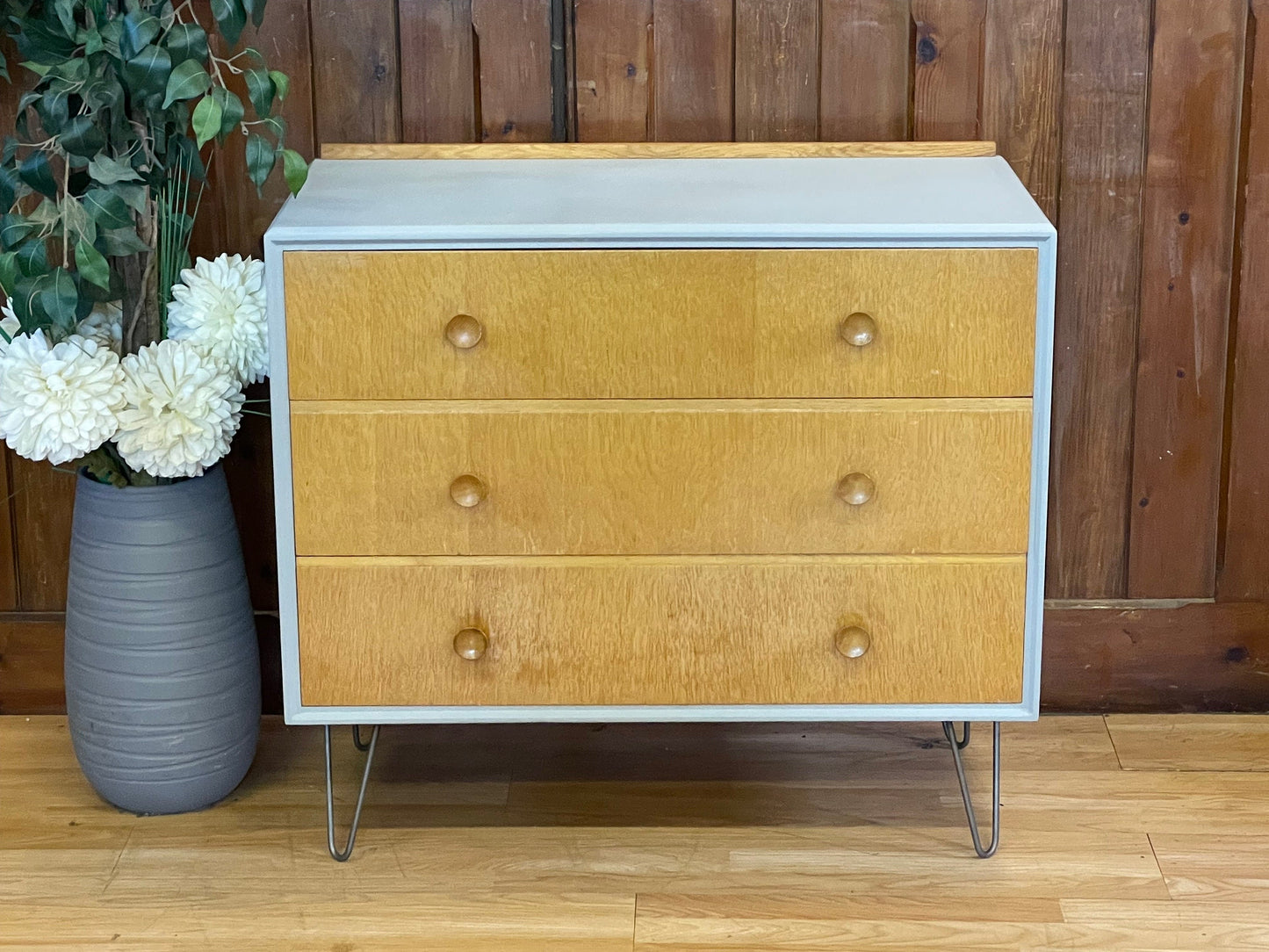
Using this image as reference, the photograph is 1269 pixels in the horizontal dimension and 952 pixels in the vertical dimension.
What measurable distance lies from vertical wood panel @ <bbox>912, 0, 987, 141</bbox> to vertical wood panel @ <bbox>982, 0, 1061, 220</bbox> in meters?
0.01

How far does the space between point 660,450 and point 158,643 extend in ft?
2.24

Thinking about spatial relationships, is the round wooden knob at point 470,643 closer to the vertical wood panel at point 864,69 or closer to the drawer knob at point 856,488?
the drawer knob at point 856,488

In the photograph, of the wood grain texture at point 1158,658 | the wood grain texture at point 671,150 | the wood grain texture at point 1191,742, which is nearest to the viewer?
the wood grain texture at point 671,150

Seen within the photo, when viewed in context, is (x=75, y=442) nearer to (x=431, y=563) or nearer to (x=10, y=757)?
(x=431, y=563)

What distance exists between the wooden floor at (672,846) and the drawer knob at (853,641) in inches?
12.0

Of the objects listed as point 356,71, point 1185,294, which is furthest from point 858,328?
point 356,71

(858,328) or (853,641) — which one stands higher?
(858,328)

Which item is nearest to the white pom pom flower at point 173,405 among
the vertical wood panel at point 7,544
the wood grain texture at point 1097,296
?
the vertical wood panel at point 7,544

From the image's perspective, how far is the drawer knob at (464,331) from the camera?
1567 mm

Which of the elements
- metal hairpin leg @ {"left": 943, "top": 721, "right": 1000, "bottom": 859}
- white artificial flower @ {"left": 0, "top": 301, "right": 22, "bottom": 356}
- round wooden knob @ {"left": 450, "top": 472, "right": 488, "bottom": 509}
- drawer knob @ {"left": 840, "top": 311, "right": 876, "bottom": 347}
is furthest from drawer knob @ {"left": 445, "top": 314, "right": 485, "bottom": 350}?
metal hairpin leg @ {"left": 943, "top": 721, "right": 1000, "bottom": 859}

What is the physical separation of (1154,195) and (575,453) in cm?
88

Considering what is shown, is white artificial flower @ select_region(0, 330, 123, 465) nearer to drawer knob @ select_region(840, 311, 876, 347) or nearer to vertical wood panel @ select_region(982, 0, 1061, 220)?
drawer knob @ select_region(840, 311, 876, 347)

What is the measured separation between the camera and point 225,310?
172cm

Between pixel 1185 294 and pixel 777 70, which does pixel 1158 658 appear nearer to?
pixel 1185 294
